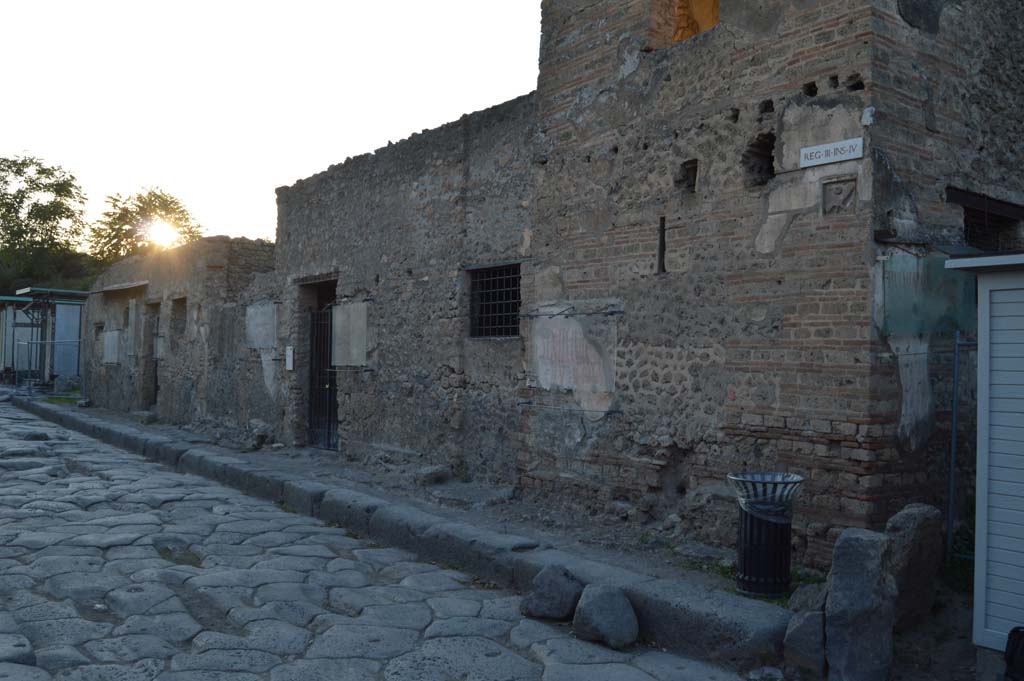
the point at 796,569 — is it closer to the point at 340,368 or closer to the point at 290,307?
the point at 340,368

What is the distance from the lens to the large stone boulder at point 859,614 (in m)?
4.04

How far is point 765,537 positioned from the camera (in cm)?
497

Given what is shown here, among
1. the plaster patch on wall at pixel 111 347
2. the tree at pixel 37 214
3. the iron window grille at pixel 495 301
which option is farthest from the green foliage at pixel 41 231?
the iron window grille at pixel 495 301

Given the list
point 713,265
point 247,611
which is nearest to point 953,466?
point 713,265

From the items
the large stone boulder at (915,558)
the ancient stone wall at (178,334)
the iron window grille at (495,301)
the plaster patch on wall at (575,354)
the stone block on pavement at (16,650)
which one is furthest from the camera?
the ancient stone wall at (178,334)

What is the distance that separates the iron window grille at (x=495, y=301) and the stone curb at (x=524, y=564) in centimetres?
206

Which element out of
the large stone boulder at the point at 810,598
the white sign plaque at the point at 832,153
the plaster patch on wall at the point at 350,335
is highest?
the white sign plaque at the point at 832,153

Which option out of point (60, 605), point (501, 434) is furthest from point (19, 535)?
point (501, 434)

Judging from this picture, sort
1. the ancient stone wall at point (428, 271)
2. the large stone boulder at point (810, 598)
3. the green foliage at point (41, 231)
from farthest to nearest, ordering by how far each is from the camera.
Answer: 1. the green foliage at point (41, 231)
2. the ancient stone wall at point (428, 271)
3. the large stone boulder at point (810, 598)

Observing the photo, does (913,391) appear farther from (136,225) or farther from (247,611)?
(136,225)

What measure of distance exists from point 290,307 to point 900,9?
865 centimetres

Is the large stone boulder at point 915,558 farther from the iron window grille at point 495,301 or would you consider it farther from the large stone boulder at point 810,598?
the iron window grille at point 495,301

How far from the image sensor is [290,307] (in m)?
11.9

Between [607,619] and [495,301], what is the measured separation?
14.6 feet
